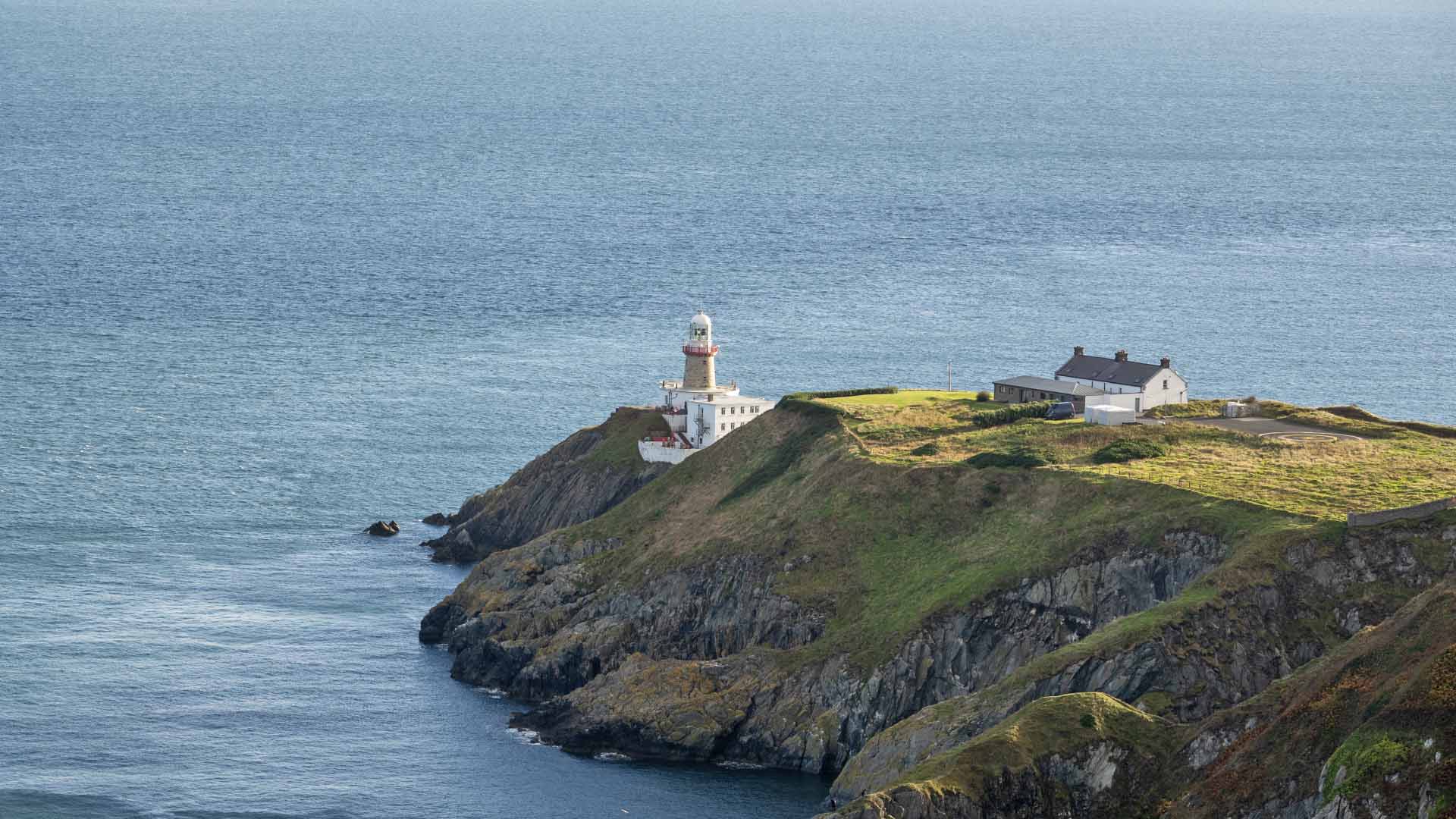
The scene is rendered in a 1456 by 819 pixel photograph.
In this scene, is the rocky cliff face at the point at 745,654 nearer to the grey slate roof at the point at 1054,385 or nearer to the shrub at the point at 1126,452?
the shrub at the point at 1126,452

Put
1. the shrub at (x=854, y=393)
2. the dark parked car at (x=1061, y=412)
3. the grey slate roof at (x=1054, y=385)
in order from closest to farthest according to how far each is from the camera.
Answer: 1. the dark parked car at (x=1061, y=412)
2. the grey slate roof at (x=1054, y=385)
3. the shrub at (x=854, y=393)

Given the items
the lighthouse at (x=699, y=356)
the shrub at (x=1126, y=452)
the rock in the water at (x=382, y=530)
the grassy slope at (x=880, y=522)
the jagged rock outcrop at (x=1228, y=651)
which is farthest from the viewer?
the lighthouse at (x=699, y=356)

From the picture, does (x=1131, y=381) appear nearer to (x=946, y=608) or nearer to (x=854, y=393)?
(x=854, y=393)

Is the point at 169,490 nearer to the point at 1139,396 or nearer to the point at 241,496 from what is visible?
the point at 241,496

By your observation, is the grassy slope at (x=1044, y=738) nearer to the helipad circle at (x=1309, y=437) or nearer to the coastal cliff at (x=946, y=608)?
the coastal cliff at (x=946, y=608)

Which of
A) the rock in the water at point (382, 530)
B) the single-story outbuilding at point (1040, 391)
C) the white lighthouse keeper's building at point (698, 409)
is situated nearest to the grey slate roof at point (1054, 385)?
the single-story outbuilding at point (1040, 391)

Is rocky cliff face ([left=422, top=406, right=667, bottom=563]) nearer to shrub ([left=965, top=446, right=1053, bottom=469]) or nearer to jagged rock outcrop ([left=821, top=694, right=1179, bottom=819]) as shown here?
shrub ([left=965, top=446, right=1053, bottom=469])

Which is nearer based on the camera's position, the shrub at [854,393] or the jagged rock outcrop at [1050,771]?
the jagged rock outcrop at [1050,771]

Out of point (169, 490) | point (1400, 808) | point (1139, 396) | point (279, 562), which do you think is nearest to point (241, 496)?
point (169, 490)

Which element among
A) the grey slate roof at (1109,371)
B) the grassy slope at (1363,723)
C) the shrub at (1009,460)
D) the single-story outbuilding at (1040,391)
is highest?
the grey slate roof at (1109,371)

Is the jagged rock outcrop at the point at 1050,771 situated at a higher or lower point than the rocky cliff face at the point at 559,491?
lower
